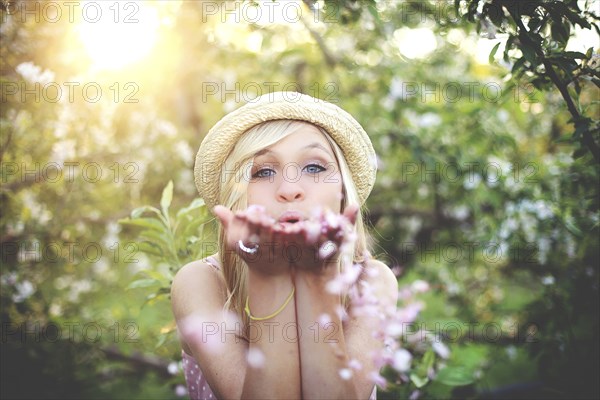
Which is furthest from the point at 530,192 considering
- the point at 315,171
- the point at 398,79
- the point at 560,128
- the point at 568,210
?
the point at 315,171

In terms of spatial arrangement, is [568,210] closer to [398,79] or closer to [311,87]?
[398,79]

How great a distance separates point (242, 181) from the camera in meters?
1.73

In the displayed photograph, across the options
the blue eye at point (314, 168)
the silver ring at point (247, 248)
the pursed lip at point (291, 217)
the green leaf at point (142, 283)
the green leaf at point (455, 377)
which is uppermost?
the blue eye at point (314, 168)

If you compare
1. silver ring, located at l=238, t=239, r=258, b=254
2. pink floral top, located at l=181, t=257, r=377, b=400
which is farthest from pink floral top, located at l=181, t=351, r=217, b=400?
silver ring, located at l=238, t=239, r=258, b=254

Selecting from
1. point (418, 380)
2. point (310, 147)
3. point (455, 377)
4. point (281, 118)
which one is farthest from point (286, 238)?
point (455, 377)

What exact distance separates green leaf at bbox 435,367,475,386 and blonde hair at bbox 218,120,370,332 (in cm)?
69

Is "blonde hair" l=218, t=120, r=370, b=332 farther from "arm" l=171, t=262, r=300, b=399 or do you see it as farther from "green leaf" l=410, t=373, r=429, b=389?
"green leaf" l=410, t=373, r=429, b=389

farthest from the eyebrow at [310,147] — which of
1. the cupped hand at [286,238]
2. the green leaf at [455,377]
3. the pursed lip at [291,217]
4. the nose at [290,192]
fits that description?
the green leaf at [455,377]

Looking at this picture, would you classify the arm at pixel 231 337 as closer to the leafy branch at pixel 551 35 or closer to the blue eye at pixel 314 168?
the blue eye at pixel 314 168

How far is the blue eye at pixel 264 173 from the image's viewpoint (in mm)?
1732

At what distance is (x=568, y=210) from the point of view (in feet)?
9.21

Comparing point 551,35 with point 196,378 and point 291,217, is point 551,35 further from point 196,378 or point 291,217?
point 196,378

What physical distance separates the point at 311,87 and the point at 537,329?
2.89 metres

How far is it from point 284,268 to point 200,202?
2.78 ft
